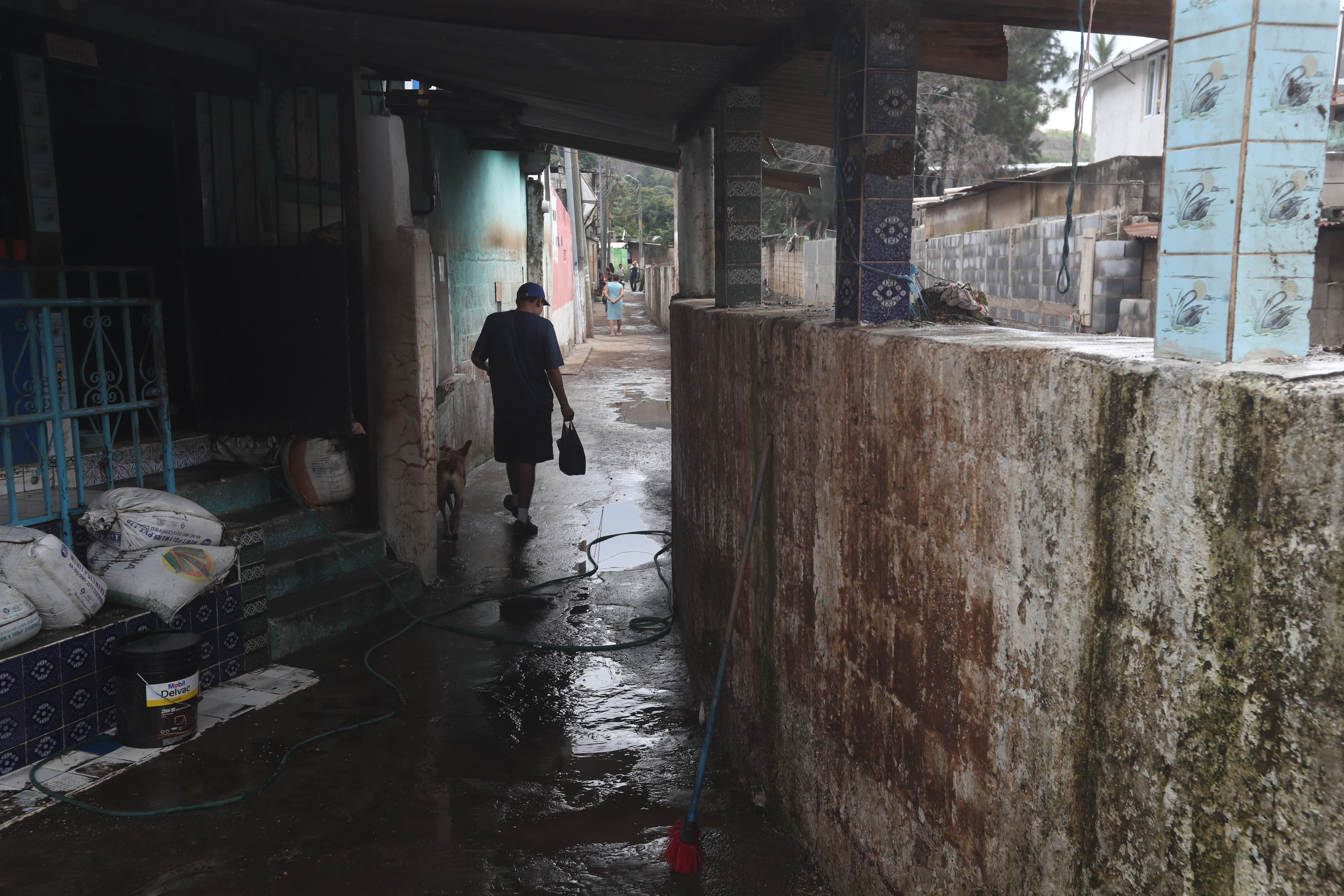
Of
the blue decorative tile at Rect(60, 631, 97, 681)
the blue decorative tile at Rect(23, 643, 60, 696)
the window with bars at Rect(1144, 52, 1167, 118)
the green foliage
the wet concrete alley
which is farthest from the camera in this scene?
the green foliage

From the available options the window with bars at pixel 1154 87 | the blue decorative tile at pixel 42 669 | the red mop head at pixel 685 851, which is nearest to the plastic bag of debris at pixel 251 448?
the blue decorative tile at pixel 42 669

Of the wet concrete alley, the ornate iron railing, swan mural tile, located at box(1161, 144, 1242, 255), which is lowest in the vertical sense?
the wet concrete alley

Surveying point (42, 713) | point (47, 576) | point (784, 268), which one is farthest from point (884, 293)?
point (784, 268)

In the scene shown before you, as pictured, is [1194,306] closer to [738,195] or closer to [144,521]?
[738,195]

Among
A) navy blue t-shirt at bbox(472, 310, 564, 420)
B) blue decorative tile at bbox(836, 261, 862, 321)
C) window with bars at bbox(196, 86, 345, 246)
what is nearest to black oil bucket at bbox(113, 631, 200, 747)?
window with bars at bbox(196, 86, 345, 246)

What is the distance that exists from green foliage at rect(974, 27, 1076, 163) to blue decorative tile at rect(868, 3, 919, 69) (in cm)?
2978

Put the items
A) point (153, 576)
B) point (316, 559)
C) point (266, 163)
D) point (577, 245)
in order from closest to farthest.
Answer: point (153, 576)
point (316, 559)
point (266, 163)
point (577, 245)

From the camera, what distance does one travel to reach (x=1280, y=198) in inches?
70.4

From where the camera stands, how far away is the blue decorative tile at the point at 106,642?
405 centimetres

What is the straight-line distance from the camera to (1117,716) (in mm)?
1803

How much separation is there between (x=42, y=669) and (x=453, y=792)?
168 centimetres

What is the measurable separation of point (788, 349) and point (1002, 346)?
4.51 feet

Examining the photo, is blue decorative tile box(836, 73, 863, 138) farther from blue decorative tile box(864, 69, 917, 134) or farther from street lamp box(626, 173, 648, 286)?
street lamp box(626, 173, 648, 286)

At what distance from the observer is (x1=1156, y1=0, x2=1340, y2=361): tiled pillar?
175 centimetres
